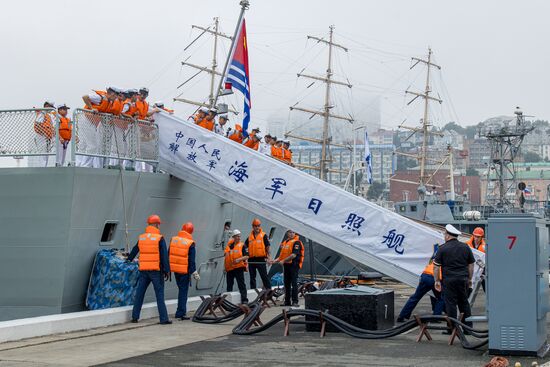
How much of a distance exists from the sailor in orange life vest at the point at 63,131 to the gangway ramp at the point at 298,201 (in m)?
2.41

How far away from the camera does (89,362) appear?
10.5 meters

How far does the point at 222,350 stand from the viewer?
1165cm

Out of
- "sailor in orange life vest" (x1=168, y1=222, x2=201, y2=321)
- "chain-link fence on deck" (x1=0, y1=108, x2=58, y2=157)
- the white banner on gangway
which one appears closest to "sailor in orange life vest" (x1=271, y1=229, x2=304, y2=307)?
the white banner on gangway

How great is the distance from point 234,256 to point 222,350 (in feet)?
20.0

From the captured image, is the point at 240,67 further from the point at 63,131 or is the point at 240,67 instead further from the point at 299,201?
the point at 63,131

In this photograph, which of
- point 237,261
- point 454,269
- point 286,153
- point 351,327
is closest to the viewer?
point 454,269

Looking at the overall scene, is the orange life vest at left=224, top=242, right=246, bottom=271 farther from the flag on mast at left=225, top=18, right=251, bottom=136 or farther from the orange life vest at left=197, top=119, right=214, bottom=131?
the flag on mast at left=225, top=18, right=251, bottom=136

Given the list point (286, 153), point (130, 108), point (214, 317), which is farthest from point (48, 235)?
point (286, 153)

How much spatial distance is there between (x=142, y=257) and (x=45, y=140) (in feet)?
9.40

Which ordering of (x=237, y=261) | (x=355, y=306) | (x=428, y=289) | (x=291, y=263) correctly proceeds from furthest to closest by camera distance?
(x=291, y=263), (x=237, y=261), (x=428, y=289), (x=355, y=306)

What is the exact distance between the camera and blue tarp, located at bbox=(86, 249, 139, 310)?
1559 cm

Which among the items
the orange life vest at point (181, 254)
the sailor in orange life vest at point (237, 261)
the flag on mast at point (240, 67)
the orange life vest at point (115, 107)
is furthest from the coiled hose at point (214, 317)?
the flag on mast at point (240, 67)

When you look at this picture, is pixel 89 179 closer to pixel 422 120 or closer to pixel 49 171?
pixel 49 171

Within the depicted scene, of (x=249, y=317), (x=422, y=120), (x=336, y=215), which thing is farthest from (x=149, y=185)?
(x=422, y=120)
